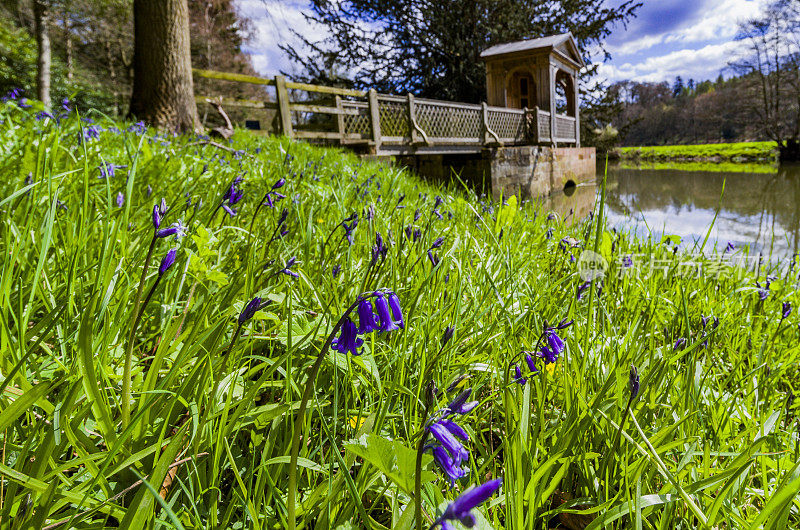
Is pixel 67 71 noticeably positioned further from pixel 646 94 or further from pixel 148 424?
pixel 646 94

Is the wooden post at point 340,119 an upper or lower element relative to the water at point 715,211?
upper

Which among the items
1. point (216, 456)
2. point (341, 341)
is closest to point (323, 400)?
point (216, 456)

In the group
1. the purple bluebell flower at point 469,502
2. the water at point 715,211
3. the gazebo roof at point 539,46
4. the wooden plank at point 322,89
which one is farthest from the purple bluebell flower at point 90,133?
the gazebo roof at point 539,46

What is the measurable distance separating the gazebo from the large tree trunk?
38.1ft

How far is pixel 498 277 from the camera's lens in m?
2.01

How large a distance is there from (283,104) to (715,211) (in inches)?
313

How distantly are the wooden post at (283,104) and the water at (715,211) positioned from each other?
5.97 metres

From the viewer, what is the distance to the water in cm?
654

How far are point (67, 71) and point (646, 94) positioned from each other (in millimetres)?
104224

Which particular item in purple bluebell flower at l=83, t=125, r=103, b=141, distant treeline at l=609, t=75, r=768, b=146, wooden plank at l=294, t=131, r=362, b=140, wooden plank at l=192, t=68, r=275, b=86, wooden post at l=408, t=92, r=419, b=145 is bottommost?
purple bluebell flower at l=83, t=125, r=103, b=141

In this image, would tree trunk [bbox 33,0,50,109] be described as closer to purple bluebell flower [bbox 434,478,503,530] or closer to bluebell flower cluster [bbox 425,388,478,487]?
bluebell flower cluster [bbox 425,388,478,487]

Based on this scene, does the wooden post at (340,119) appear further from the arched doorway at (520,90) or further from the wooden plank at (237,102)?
the arched doorway at (520,90)

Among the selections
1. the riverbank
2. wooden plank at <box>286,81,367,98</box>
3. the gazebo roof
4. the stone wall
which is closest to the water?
the stone wall

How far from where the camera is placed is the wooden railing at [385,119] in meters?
9.24
